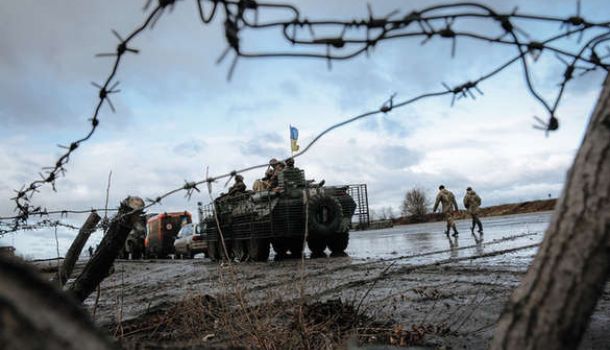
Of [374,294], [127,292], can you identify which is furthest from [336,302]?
[127,292]

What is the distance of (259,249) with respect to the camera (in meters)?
14.7

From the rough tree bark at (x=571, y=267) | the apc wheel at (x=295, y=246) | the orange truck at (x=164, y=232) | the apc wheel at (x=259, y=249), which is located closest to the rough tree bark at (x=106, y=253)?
the rough tree bark at (x=571, y=267)

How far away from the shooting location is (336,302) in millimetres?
4840

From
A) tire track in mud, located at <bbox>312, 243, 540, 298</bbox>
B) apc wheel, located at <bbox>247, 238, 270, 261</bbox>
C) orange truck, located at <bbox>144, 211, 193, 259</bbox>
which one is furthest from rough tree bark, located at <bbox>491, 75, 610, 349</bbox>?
orange truck, located at <bbox>144, 211, 193, 259</bbox>

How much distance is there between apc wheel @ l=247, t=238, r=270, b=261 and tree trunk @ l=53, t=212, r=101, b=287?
1050 cm

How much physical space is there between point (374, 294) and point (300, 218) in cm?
756

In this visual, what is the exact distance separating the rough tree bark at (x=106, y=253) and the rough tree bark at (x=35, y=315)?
267 centimetres

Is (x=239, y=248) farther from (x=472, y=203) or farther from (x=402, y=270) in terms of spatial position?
(x=472, y=203)

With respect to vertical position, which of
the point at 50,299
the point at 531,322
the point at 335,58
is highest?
the point at 335,58

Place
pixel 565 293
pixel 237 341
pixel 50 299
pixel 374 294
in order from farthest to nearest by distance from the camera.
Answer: pixel 374 294 → pixel 237 341 → pixel 565 293 → pixel 50 299

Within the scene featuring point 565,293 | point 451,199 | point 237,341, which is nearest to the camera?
point 565,293

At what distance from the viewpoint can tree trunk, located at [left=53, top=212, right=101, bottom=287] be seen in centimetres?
408

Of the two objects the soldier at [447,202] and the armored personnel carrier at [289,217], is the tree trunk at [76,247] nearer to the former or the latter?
the armored personnel carrier at [289,217]

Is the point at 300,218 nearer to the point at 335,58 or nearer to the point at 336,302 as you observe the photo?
the point at 336,302
